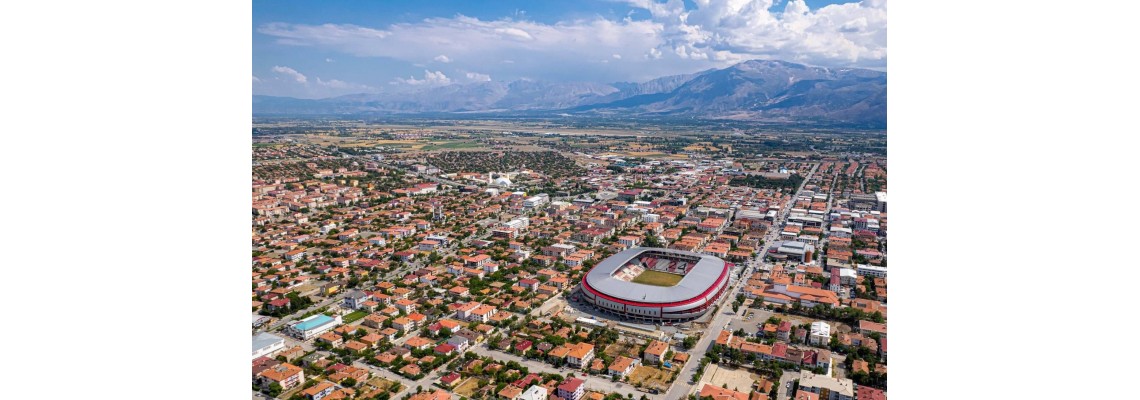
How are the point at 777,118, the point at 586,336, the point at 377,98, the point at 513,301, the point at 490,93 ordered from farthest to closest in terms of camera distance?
the point at 490,93 → the point at 377,98 → the point at 777,118 → the point at 513,301 → the point at 586,336

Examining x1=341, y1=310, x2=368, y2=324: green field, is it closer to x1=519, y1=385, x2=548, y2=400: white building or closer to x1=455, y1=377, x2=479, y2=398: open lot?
x1=455, y1=377, x2=479, y2=398: open lot

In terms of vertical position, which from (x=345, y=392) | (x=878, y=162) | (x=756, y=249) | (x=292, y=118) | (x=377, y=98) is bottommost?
(x=345, y=392)

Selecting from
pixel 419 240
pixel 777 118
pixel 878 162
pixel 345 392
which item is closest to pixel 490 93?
pixel 777 118

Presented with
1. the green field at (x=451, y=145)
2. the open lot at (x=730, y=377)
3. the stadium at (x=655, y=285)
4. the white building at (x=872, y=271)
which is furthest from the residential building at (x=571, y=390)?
the green field at (x=451, y=145)

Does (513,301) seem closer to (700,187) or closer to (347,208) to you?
(347,208)

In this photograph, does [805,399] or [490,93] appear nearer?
[805,399]

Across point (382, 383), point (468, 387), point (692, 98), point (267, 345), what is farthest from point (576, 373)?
point (692, 98)

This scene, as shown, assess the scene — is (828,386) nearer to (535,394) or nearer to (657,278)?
(535,394)

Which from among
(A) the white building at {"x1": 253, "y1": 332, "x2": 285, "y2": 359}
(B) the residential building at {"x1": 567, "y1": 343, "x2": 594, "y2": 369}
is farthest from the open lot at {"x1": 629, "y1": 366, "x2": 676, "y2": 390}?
(A) the white building at {"x1": 253, "y1": 332, "x2": 285, "y2": 359}
